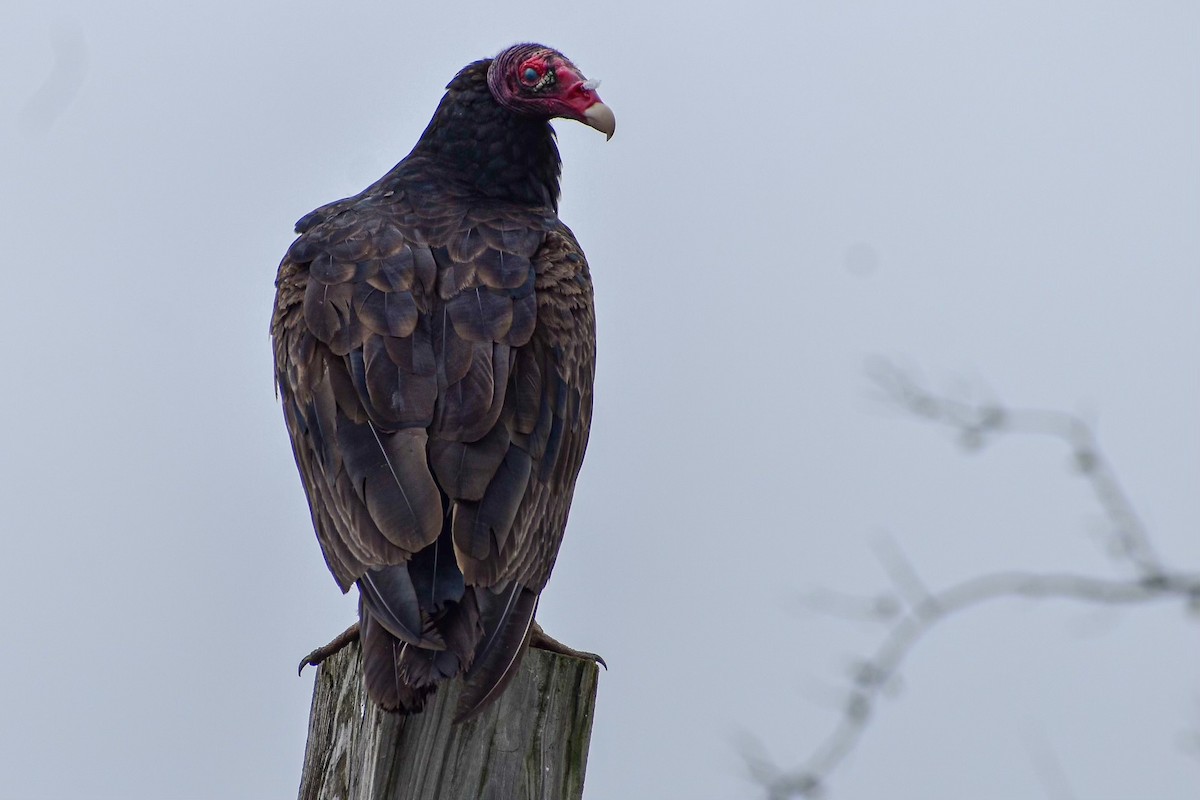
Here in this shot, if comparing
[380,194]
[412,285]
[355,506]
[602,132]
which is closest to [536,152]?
[602,132]

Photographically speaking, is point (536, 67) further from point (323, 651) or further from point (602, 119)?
point (323, 651)

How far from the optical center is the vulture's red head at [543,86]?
4672 millimetres

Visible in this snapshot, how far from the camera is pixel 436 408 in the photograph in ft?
10.1

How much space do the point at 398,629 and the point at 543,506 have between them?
26.6 inches

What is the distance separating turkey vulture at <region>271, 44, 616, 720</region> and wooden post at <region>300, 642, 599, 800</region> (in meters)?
0.04

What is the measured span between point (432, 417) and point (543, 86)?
6.37ft

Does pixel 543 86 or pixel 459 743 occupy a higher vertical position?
pixel 543 86

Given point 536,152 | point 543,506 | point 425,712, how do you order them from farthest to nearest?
point 536,152 < point 543,506 < point 425,712

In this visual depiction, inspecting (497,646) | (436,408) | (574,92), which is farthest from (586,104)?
(497,646)

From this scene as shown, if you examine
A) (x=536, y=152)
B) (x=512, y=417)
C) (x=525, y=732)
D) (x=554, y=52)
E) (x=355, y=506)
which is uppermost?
(x=554, y=52)

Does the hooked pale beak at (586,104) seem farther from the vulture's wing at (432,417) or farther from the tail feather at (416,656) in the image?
the tail feather at (416,656)

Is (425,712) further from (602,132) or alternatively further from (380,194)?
(602,132)

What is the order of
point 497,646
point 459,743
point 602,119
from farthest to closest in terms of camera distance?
point 602,119
point 497,646
point 459,743

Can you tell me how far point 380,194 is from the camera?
4.38 meters
